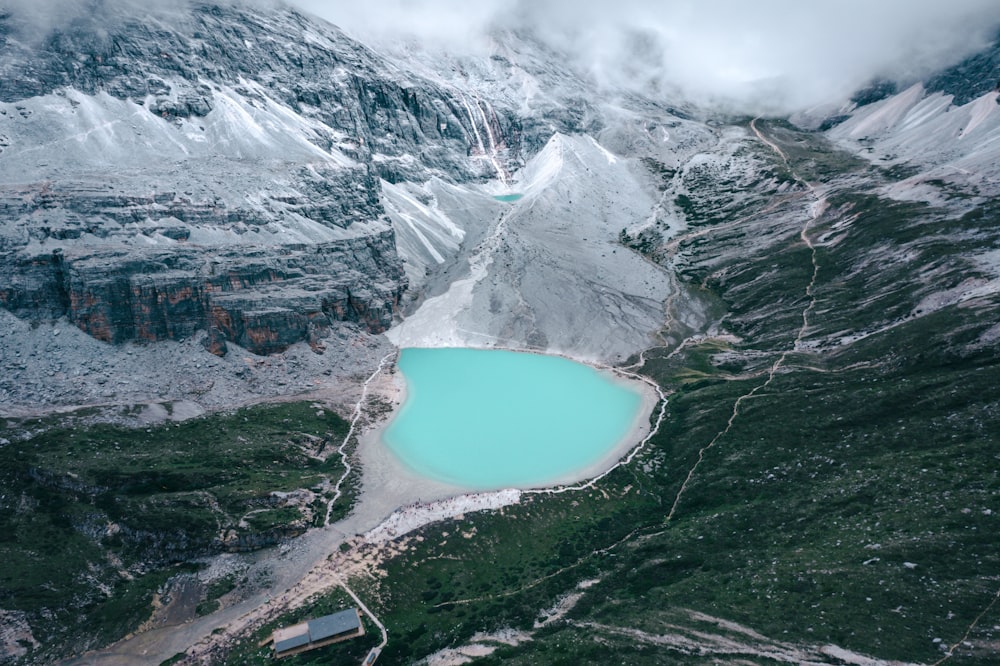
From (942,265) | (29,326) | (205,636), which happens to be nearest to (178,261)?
(29,326)

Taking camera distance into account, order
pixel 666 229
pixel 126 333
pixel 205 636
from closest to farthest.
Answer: pixel 205 636, pixel 126 333, pixel 666 229

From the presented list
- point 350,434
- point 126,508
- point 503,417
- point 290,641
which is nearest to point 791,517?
point 503,417

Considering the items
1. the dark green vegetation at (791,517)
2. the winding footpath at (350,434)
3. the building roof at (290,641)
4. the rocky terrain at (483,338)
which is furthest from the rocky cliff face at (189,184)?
the dark green vegetation at (791,517)

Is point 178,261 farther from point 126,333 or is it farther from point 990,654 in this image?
point 990,654

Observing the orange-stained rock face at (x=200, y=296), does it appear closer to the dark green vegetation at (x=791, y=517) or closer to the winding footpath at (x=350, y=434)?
the winding footpath at (x=350, y=434)

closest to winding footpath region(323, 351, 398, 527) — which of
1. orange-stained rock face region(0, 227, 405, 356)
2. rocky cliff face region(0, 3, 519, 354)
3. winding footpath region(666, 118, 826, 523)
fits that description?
orange-stained rock face region(0, 227, 405, 356)

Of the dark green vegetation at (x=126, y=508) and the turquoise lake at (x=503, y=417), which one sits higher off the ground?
the turquoise lake at (x=503, y=417)

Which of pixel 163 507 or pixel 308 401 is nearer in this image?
pixel 163 507
